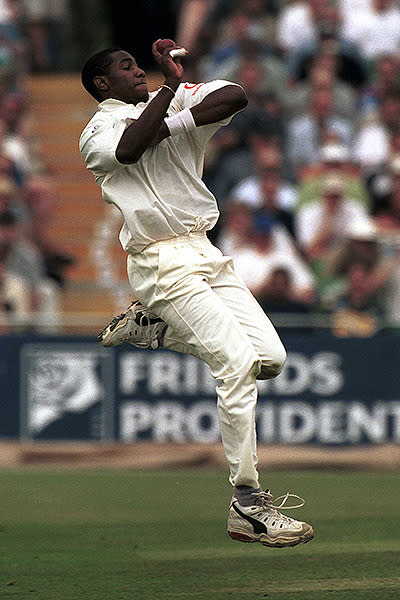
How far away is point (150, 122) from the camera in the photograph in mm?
5664

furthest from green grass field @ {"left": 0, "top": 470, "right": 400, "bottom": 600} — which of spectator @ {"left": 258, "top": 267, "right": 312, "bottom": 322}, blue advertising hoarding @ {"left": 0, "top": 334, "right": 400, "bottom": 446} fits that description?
spectator @ {"left": 258, "top": 267, "right": 312, "bottom": 322}

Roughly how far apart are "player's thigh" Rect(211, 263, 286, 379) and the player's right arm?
760mm

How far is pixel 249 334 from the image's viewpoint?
6020 millimetres

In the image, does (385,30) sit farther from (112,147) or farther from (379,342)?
(112,147)

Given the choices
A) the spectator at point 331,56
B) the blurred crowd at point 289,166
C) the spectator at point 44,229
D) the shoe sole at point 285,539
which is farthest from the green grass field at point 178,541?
the spectator at point 331,56

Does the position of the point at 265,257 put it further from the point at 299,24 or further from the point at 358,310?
the point at 299,24

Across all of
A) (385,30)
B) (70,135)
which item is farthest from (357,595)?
(70,135)

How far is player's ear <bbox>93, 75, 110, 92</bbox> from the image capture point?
600 cm

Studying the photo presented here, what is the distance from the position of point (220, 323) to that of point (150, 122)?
956 millimetres

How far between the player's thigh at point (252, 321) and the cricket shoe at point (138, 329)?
14.0 inches

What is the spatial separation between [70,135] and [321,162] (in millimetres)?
3527

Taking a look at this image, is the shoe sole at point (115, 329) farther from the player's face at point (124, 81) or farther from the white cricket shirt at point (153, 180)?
the player's face at point (124, 81)

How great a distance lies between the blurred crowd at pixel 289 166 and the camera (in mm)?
10367

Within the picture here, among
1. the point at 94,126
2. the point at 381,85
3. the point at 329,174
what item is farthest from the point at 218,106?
the point at 381,85
